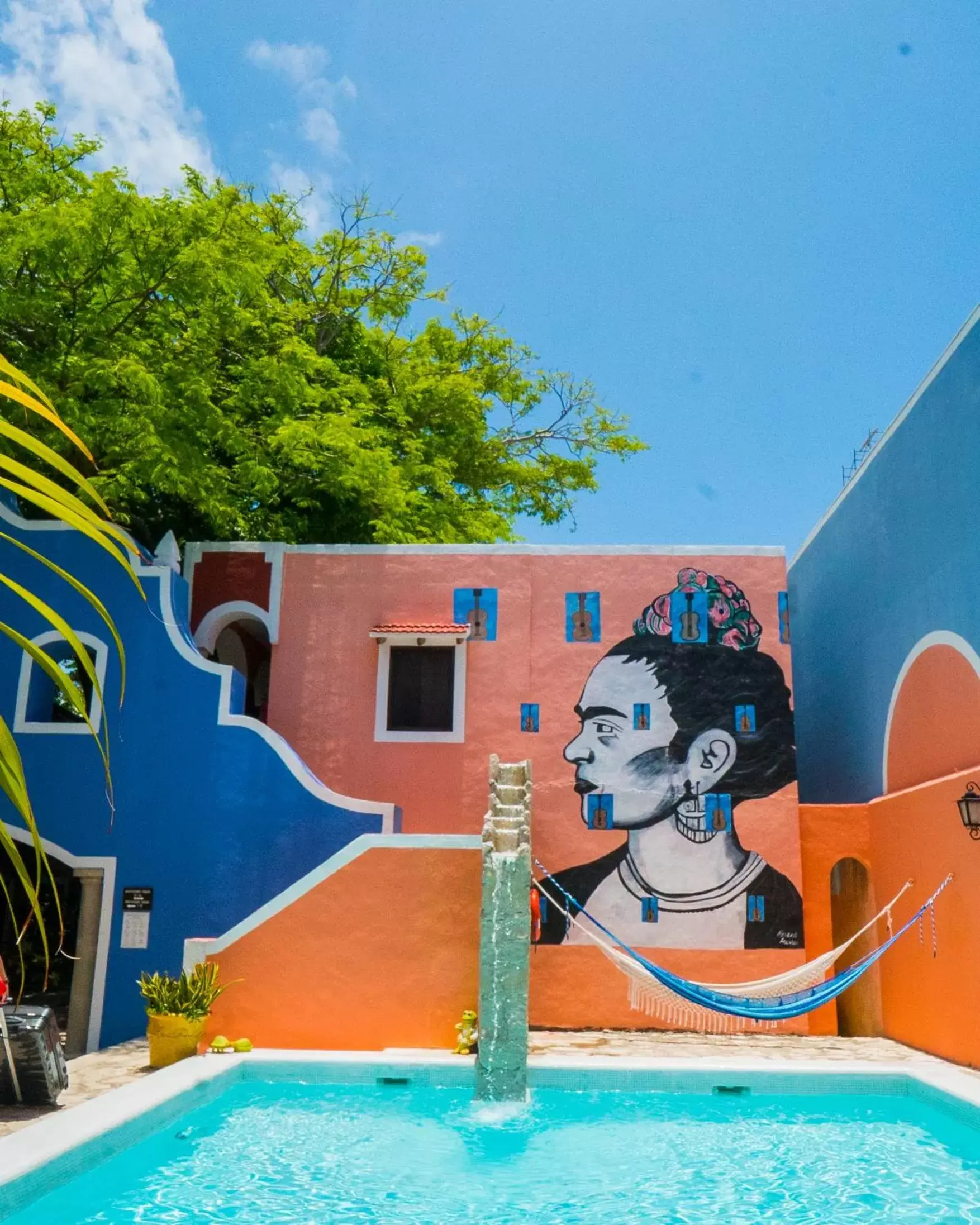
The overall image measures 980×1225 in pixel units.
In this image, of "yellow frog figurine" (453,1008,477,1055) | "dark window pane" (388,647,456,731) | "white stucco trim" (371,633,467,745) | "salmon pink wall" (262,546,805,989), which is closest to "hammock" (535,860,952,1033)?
"yellow frog figurine" (453,1008,477,1055)

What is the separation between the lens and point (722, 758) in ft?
39.2

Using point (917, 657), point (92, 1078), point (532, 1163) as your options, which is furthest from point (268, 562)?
point (532, 1163)

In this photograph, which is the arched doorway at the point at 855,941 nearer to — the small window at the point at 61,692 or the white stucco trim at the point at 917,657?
the white stucco trim at the point at 917,657

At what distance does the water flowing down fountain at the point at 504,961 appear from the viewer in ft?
26.1

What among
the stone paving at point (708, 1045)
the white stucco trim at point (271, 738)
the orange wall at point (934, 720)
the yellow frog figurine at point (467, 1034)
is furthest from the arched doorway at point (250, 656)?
the orange wall at point (934, 720)

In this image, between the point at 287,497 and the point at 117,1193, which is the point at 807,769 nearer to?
the point at 287,497

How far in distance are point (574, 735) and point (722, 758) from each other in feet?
5.69

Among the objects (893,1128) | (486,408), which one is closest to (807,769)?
(893,1128)

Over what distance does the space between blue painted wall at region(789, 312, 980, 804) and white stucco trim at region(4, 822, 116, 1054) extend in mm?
8536

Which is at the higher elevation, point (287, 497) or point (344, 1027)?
point (287, 497)

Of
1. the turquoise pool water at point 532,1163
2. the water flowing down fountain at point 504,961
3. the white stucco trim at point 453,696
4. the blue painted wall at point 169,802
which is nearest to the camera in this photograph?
the turquoise pool water at point 532,1163

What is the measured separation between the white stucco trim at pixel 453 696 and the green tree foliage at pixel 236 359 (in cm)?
296

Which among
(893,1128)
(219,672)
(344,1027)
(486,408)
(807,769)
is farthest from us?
(486,408)

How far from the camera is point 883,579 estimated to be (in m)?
11.8
